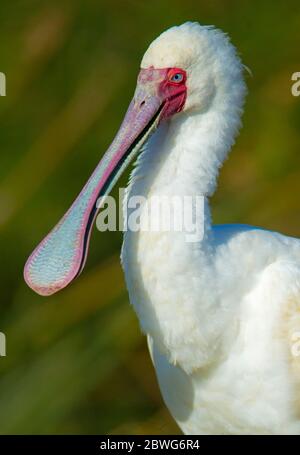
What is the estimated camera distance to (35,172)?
17.7ft

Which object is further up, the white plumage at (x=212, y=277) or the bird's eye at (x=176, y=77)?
the bird's eye at (x=176, y=77)

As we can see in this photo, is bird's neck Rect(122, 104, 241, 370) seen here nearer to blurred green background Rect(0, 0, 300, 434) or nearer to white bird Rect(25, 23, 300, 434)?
white bird Rect(25, 23, 300, 434)

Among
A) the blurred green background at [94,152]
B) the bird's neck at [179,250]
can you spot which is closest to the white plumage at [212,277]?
the bird's neck at [179,250]

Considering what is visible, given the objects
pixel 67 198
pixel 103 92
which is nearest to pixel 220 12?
pixel 103 92

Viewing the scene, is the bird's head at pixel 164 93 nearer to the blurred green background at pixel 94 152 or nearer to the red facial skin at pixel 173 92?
the red facial skin at pixel 173 92

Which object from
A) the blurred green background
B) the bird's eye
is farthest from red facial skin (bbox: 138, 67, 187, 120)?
the blurred green background

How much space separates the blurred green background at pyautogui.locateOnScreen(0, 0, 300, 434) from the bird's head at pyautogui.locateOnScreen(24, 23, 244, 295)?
153 centimetres

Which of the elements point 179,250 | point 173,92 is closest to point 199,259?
point 179,250

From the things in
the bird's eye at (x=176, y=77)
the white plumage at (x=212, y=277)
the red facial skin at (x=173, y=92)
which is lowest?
the white plumage at (x=212, y=277)

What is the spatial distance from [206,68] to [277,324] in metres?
0.73

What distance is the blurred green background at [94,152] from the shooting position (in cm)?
516

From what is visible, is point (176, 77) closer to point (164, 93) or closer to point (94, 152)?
point (164, 93)

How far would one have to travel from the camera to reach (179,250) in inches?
132
